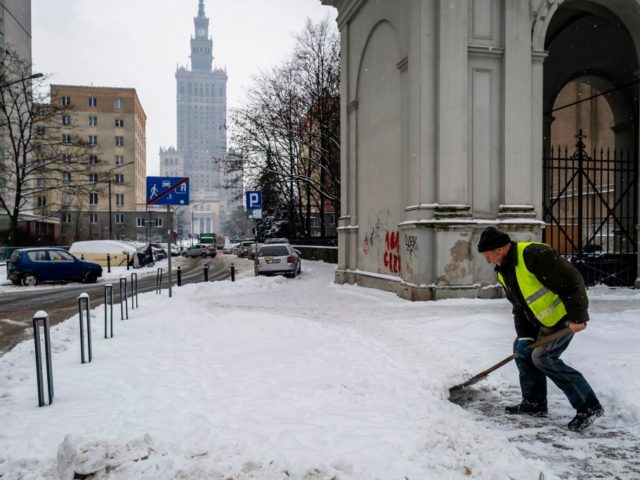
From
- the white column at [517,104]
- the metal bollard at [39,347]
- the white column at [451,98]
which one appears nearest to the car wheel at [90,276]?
the white column at [451,98]

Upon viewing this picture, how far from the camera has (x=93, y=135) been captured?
75.0m

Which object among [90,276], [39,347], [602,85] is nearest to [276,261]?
[90,276]

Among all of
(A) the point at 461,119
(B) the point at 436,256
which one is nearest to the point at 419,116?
(A) the point at 461,119

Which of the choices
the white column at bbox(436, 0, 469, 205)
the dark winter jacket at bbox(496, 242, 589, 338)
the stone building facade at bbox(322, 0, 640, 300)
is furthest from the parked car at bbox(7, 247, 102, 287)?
the dark winter jacket at bbox(496, 242, 589, 338)

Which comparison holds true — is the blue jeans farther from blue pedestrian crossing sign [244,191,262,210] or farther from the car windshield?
blue pedestrian crossing sign [244,191,262,210]

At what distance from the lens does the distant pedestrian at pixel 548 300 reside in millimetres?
4051

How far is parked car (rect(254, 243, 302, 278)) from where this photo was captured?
21344 mm

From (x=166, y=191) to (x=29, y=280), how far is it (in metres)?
10.5

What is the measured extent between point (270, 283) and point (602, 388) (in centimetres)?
1390

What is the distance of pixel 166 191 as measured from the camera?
12812 millimetres

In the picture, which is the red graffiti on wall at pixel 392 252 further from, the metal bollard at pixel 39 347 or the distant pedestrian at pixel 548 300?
the metal bollard at pixel 39 347

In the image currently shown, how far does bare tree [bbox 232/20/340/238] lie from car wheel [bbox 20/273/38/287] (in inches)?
530

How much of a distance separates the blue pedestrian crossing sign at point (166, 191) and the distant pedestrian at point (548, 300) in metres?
9.78

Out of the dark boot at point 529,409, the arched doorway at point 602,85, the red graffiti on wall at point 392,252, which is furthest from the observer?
the arched doorway at point 602,85
